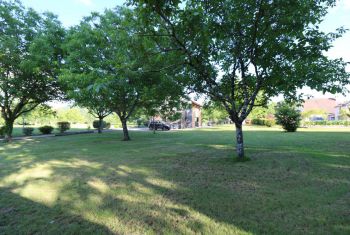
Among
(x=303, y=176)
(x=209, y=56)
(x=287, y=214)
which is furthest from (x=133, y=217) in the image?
(x=209, y=56)

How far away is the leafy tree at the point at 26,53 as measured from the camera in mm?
14344

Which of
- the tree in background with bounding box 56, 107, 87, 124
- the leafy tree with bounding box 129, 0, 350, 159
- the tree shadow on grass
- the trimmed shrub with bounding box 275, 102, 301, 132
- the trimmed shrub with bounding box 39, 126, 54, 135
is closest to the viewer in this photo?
the tree shadow on grass

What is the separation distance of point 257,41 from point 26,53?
16875 millimetres

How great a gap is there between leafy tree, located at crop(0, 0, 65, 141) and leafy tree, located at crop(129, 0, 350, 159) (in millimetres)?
11574

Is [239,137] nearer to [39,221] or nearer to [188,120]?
[39,221]

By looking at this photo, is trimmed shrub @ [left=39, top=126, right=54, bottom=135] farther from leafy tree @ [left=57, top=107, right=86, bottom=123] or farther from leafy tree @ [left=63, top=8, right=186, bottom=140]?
leafy tree @ [left=57, top=107, right=86, bottom=123]

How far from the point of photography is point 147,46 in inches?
234

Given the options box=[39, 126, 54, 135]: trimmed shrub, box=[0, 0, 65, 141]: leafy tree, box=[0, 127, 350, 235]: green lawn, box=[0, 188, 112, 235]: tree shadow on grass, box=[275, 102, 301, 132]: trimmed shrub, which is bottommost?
box=[0, 188, 112, 235]: tree shadow on grass

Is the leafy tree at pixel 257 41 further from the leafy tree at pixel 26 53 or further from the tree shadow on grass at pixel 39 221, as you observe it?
the leafy tree at pixel 26 53

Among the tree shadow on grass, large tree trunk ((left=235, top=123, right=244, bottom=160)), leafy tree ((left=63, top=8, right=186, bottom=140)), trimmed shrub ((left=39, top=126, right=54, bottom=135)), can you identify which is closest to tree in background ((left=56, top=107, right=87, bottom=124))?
trimmed shrub ((left=39, top=126, right=54, bottom=135))

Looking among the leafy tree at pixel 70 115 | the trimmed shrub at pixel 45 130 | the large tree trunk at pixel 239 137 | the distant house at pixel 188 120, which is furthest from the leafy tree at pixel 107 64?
the leafy tree at pixel 70 115

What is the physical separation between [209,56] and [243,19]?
1431 millimetres

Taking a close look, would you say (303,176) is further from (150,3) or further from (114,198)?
(150,3)

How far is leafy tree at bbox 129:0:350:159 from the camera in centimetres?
A: 536
